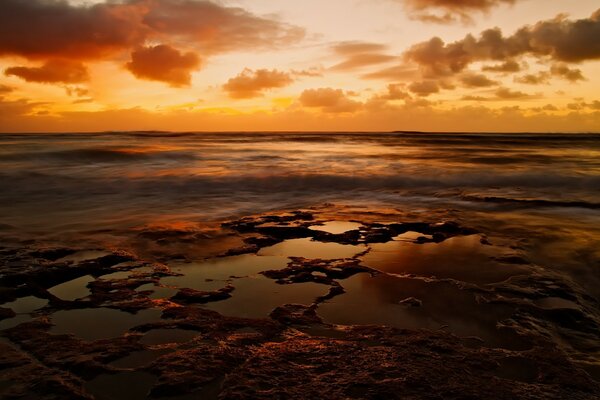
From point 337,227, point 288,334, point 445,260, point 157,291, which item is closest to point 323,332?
point 288,334

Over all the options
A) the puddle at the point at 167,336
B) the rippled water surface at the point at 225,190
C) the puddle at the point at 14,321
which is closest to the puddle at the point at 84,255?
the puddle at the point at 14,321

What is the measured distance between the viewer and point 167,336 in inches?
124

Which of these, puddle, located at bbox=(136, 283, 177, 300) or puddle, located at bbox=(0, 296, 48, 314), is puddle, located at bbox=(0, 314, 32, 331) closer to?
puddle, located at bbox=(0, 296, 48, 314)

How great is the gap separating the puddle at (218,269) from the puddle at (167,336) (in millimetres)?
912

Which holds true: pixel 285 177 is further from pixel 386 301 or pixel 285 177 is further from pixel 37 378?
A: pixel 37 378

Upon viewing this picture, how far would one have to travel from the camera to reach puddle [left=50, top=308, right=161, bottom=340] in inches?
125

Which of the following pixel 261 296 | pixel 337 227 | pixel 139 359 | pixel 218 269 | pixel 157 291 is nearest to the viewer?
pixel 139 359

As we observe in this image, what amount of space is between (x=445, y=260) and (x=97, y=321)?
12.9 feet

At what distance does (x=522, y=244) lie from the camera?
19.2ft

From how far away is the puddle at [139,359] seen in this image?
8.99 feet

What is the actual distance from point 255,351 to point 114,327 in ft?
4.11

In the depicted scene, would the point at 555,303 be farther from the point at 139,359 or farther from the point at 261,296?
the point at 139,359

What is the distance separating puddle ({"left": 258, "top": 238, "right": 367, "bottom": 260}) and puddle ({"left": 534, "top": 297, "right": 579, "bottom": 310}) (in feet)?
7.15

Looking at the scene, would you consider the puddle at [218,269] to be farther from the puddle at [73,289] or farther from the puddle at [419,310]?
the puddle at [419,310]
